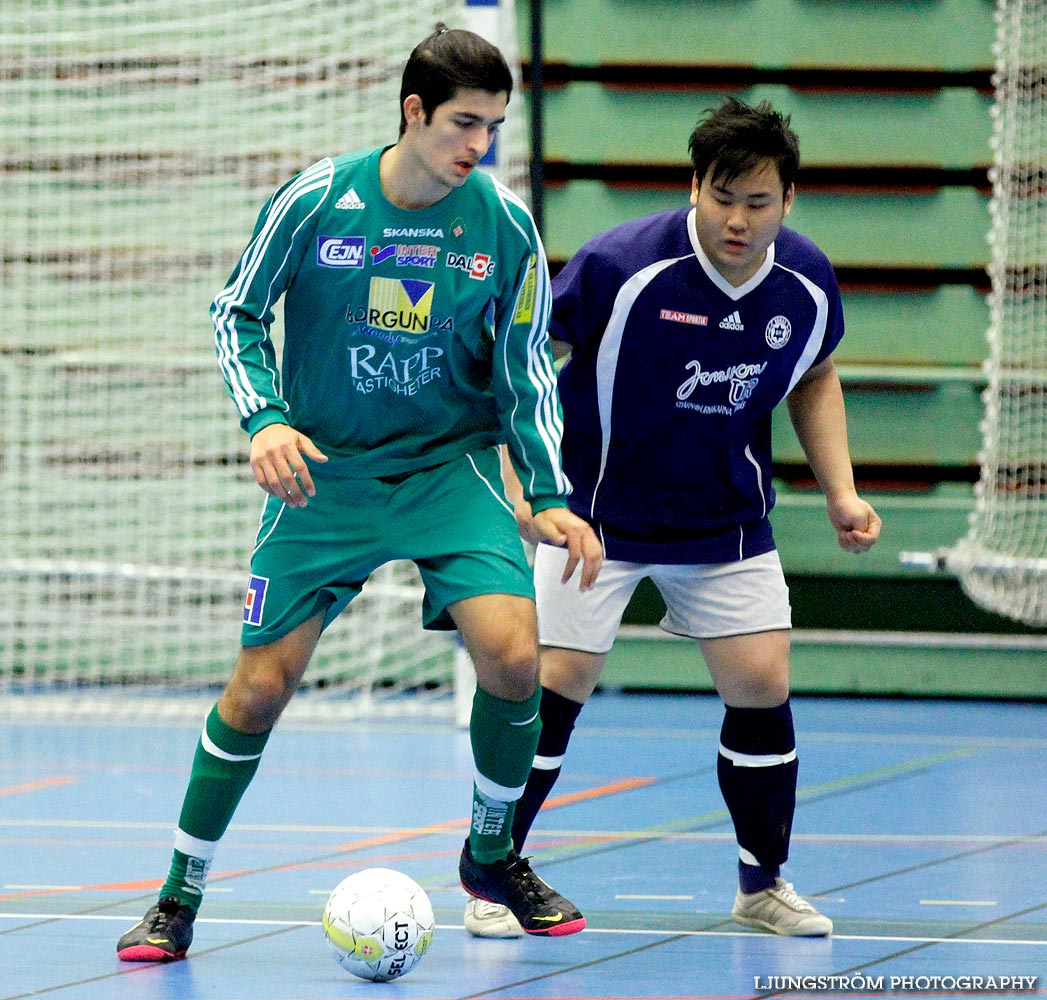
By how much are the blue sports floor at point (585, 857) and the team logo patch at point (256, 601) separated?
24.4 inches

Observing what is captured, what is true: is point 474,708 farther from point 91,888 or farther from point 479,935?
point 91,888

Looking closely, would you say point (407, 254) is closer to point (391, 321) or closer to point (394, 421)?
point (391, 321)

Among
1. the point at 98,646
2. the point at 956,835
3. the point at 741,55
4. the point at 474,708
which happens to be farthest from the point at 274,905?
the point at 741,55

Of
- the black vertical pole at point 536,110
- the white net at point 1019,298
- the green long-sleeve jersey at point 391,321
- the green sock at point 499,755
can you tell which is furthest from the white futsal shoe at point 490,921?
the white net at point 1019,298

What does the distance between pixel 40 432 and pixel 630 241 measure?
4.79m

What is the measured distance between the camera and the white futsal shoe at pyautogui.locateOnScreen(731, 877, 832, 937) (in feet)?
11.8

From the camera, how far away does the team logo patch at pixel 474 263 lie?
3410 millimetres

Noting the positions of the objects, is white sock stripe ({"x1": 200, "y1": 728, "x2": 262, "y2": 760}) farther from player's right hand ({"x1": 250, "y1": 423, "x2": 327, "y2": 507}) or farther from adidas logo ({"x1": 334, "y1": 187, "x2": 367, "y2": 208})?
adidas logo ({"x1": 334, "y1": 187, "x2": 367, "y2": 208})

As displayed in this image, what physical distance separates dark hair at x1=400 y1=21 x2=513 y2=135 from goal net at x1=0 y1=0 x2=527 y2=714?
4390 mm

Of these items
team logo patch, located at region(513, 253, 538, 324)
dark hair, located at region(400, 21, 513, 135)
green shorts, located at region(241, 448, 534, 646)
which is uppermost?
dark hair, located at region(400, 21, 513, 135)

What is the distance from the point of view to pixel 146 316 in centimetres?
792

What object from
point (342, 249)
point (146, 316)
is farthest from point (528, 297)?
point (146, 316)

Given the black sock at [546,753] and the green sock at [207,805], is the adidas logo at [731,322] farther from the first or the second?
the green sock at [207,805]

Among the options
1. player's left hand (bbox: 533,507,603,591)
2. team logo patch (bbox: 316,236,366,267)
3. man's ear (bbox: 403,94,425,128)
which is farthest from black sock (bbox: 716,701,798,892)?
man's ear (bbox: 403,94,425,128)
